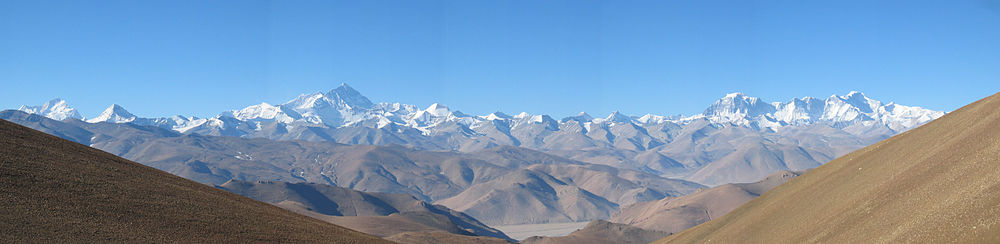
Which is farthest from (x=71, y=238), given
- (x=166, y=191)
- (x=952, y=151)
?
(x=952, y=151)

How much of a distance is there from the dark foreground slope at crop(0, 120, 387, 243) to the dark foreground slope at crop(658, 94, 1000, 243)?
140ft

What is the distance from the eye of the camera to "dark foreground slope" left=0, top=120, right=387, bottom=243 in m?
46.4

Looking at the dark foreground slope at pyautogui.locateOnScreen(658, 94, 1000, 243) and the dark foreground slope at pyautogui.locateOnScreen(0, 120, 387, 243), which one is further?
the dark foreground slope at pyautogui.locateOnScreen(0, 120, 387, 243)

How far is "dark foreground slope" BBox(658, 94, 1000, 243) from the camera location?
46.1 meters

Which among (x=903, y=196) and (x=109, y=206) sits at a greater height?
(x=109, y=206)

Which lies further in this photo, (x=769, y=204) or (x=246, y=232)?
(x=769, y=204)

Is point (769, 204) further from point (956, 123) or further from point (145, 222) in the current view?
point (145, 222)

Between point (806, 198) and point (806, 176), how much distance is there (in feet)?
55.2

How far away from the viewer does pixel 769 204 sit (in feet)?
293

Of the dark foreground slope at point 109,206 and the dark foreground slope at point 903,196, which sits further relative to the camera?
the dark foreground slope at point 109,206

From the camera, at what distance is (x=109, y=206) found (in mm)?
52500

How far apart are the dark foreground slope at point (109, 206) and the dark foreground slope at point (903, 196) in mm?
42753

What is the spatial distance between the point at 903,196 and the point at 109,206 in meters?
62.5

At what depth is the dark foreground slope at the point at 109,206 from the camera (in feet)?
152
